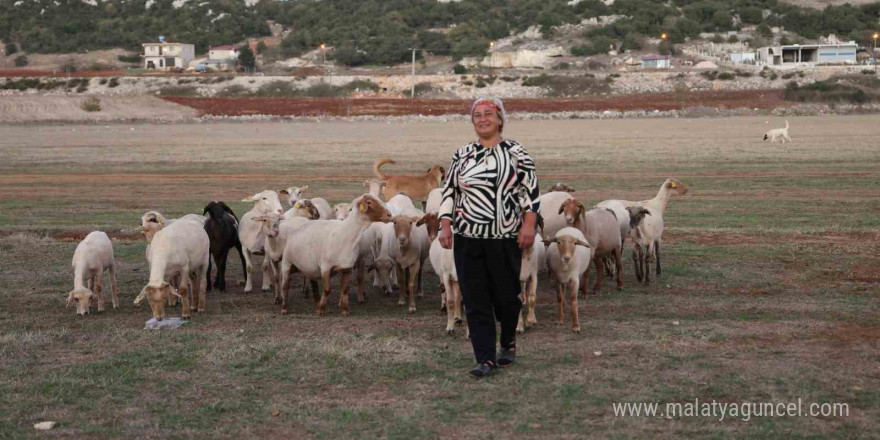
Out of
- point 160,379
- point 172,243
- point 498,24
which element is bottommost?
point 160,379

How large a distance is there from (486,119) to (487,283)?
1312 mm

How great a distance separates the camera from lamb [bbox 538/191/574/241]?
42.4 ft

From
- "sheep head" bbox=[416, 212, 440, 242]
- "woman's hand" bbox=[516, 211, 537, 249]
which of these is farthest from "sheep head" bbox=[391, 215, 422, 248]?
"woman's hand" bbox=[516, 211, 537, 249]

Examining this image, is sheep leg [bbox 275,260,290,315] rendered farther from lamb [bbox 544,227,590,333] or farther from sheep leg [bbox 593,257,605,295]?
sheep leg [bbox 593,257,605,295]

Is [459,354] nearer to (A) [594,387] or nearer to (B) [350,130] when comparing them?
(A) [594,387]

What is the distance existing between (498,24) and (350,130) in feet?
351

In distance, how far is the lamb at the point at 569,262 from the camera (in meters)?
9.90

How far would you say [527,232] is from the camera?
311 inches

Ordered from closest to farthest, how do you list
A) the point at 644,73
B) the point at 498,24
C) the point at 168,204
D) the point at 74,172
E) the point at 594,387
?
the point at 594,387
the point at 168,204
the point at 74,172
the point at 644,73
the point at 498,24

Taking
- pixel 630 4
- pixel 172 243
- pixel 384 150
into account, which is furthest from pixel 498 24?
pixel 172 243

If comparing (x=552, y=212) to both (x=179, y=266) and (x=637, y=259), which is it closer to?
(x=637, y=259)

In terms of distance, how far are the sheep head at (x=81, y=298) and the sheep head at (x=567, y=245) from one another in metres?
5.04

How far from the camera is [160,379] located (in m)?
8.41

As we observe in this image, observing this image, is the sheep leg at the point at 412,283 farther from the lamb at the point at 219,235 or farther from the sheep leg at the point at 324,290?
the lamb at the point at 219,235
